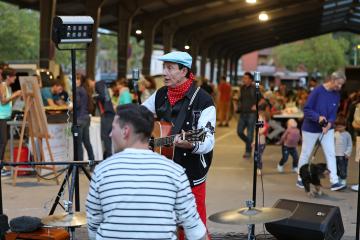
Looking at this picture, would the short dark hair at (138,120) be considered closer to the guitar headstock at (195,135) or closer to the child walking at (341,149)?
the guitar headstock at (195,135)

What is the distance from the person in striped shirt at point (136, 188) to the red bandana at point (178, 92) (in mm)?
1510

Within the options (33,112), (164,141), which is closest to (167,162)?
(164,141)

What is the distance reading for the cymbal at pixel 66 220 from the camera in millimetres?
4529

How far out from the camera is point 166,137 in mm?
4391

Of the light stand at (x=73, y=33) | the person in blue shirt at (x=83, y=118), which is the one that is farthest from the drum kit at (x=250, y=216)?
the person in blue shirt at (x=83, y=118)

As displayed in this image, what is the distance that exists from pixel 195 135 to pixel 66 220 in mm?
1189

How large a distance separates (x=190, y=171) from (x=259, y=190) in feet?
16.2

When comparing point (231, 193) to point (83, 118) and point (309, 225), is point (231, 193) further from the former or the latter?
point (309, 225)

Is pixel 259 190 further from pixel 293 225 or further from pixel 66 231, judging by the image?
pixel 66 231

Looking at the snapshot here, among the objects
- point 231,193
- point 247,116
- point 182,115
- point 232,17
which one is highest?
point 232,17

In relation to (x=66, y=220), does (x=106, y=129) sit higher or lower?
higher

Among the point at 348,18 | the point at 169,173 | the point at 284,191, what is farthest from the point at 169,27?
the point at 169,173

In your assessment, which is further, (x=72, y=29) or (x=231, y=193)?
(x=231, y=193)

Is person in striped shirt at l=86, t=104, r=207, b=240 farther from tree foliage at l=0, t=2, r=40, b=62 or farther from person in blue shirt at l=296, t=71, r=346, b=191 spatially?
tree foliage at l=0, t=2, r=40, b=62
